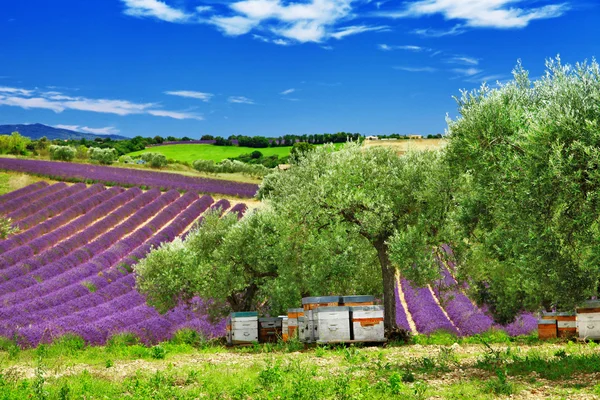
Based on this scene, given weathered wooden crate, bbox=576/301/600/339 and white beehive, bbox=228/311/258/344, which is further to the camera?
white beehive, bbox=228/311/258/344

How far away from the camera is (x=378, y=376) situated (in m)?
16.9

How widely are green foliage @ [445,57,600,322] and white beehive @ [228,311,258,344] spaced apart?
36.6ft

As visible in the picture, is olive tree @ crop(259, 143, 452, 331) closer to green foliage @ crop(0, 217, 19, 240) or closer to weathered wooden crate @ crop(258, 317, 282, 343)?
weathered wooden crate @ crop(258, 317, 282, 343)

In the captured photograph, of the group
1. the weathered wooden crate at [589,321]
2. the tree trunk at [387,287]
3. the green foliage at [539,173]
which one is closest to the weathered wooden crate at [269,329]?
the tree trunk at [387,287]

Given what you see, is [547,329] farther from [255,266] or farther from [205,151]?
[205,151]

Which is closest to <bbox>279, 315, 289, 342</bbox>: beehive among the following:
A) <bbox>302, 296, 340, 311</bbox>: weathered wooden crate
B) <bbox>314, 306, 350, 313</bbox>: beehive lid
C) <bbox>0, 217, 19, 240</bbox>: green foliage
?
<bbox>302, 296, 340, 311</bbox>: weathered wooden crate

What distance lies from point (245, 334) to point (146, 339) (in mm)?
4839

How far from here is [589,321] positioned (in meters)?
23.9

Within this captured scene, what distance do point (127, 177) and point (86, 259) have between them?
32.6m

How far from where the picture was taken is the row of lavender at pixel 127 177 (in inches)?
2709

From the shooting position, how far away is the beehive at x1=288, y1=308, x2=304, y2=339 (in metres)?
26.5

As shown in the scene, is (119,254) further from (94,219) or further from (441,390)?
(441,390)

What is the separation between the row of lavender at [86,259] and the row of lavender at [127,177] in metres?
4.76

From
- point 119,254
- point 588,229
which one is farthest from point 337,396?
point 119,254
